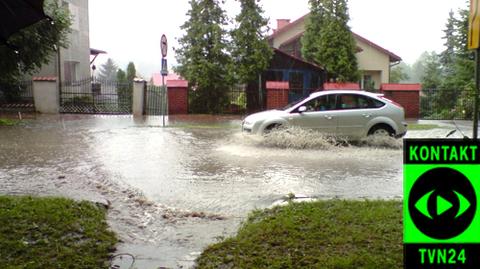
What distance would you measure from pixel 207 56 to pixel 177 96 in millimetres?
2310

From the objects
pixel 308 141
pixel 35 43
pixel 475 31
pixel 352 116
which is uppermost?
pixel 35 43

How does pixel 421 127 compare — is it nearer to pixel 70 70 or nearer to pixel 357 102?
pixel 357 102

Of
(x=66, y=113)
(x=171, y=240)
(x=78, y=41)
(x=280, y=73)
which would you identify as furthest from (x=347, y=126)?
(x=78, y=41)

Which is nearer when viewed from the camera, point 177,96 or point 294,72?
point 177,96

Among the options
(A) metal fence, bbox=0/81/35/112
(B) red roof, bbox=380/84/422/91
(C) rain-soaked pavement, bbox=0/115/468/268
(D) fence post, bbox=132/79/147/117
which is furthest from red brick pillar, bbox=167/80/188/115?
(B) red roof, bbox=380/84/422/91

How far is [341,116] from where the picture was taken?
41.5 ft

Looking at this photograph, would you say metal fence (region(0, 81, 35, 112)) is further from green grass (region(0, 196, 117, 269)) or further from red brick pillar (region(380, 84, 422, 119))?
green grass (region(0, 196, 117, 269))

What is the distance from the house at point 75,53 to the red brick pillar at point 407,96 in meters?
17.3

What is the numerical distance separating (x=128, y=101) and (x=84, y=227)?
18604 millimetres

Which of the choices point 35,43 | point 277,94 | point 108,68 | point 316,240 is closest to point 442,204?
point 316,240

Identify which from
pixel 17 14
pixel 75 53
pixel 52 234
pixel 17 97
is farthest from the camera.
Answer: pixel 75 53

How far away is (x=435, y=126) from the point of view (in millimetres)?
17922

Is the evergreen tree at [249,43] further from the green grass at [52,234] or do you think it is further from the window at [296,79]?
the green grass at [52,234]

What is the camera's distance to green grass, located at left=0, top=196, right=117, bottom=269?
4516 millimetres
